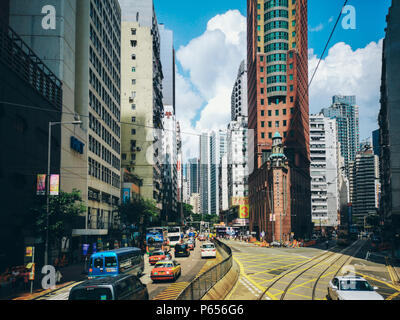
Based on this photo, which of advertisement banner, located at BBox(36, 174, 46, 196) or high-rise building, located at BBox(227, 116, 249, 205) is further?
high-rise building, located at BBox(227, 116, 249, 205)

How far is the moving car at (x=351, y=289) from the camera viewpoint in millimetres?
15518

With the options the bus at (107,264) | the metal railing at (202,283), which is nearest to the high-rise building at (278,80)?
the bus at (107,264)

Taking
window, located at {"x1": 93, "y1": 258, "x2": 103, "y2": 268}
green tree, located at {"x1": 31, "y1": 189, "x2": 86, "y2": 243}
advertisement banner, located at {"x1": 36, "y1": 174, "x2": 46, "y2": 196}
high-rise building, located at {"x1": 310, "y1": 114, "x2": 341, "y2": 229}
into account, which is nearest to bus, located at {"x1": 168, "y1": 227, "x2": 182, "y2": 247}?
green tree, located at {"x1": 31, "y1": 189, "x2": 86, "y2": 243}

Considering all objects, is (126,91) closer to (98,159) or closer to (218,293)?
(98,159)

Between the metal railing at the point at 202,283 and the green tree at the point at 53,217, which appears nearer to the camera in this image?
the metal railing at the point at 202,283

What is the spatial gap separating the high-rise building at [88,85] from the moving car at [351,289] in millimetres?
30736

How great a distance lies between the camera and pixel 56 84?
41.7 metres

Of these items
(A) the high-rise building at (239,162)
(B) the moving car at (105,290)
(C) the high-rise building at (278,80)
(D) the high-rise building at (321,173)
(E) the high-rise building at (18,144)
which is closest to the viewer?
(B) the moving car at (105,290)

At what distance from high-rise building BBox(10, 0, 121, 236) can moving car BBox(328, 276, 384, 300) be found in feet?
101

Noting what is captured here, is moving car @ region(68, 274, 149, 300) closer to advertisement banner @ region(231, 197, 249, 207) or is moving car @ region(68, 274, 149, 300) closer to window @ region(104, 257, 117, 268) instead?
window @ region(104, 257, 117, 268)

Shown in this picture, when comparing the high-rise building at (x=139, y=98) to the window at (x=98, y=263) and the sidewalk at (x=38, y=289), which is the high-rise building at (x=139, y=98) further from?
the window at (x=98, y=263)

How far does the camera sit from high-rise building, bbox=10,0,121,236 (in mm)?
43031

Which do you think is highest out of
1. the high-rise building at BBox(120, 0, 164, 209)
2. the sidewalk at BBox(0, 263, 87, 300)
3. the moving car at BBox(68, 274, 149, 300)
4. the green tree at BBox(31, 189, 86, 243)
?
the high-rise building at BBox(120, 0, 164, 209)
